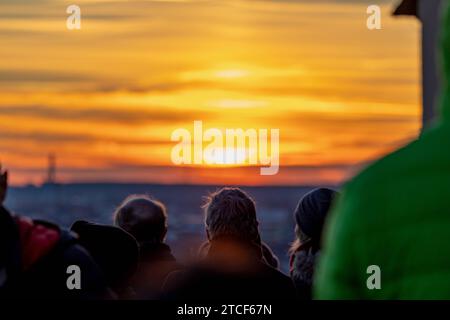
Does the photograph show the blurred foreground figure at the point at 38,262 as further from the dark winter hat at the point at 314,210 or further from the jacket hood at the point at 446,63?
the dark winter hat at the point at 314,210

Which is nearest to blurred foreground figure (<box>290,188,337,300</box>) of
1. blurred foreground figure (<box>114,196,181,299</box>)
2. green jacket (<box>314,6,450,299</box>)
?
blurred foreground figure (<box>114,196,181,299</box>)

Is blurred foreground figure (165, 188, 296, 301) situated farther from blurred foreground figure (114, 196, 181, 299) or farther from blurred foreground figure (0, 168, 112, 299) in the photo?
blurred foreground figure (114, 196, 181, 299)

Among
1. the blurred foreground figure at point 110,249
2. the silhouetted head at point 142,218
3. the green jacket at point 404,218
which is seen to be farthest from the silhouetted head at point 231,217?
the green jacket at point 404,218

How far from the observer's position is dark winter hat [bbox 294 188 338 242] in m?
5.89

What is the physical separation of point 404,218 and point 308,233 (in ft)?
11.2

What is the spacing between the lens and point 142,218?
6.44 m

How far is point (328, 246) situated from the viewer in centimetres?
260

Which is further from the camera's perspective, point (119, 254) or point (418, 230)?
point (119, 254)

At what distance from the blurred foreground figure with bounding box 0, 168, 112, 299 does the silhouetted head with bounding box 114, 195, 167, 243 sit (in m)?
2.61

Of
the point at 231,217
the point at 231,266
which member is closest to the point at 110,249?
the point at 231,217
